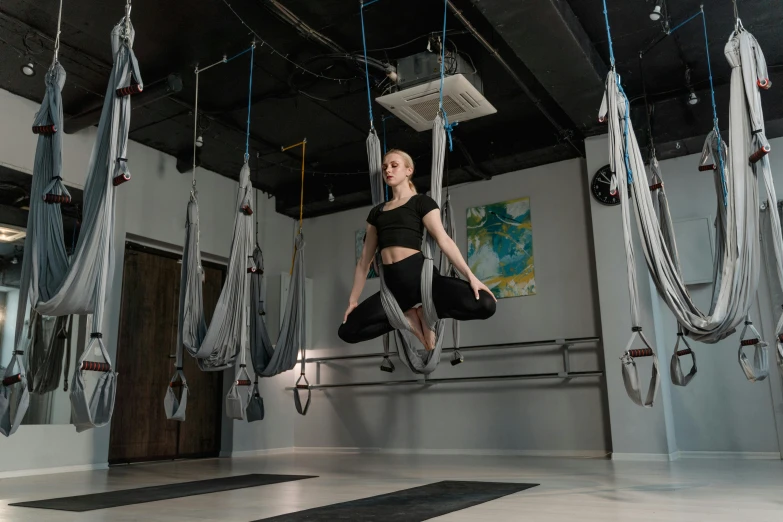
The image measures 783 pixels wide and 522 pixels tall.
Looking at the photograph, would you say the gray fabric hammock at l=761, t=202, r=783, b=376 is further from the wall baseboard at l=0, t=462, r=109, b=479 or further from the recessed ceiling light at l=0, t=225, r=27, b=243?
the recessed ceiling light at l=0, t=225, r=27, b=243

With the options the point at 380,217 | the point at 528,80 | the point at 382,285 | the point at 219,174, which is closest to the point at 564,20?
the point at 528,80

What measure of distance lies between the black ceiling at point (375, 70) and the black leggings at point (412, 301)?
1.76 metres

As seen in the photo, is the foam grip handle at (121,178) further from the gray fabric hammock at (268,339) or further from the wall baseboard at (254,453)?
the wall baseboard at (254,453)

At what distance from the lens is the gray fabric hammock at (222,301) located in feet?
14.8

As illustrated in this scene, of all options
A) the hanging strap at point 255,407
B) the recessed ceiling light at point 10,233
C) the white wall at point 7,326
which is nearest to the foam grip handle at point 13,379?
the hanging strap at point 255,407

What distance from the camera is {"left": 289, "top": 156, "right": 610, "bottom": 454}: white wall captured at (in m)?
5.87

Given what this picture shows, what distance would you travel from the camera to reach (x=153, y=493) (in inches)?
143

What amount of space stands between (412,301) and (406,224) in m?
0.40

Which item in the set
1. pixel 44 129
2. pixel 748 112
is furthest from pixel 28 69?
pixel 748 112

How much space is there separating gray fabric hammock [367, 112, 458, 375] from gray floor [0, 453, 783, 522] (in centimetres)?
79

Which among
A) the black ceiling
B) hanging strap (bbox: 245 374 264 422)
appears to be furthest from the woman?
hanging strap (bbox: 245 374 264 422)

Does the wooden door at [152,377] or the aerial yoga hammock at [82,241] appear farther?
the wooden door at [152,377]

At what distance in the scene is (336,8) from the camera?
4.27 meters

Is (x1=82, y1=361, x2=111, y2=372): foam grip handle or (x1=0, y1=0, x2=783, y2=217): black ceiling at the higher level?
(x1=0, y1=0, x2=783, y2=217): black ceiling
